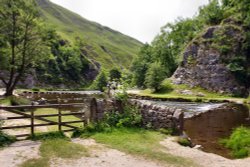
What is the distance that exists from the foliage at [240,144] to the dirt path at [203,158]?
134 centimetres

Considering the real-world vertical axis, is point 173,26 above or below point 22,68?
above

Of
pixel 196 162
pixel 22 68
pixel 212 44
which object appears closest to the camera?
pixel 196 162

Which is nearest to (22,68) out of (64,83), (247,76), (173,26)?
(247,76)

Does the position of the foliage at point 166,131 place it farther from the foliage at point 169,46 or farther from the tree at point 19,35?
the foliage at point 169,46

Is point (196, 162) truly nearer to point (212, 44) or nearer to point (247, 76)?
point (247, 76)

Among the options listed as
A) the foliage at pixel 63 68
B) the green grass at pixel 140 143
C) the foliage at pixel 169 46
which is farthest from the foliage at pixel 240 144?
the foliage at pixel 63 68

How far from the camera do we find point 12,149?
14.5m

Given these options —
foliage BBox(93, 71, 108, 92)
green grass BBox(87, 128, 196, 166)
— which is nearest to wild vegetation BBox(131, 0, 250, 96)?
foliage BBox(93, 71, 108, 92)

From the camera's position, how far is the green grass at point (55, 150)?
41.3ft

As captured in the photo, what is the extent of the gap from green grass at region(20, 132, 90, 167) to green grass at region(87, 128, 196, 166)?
1763 mm

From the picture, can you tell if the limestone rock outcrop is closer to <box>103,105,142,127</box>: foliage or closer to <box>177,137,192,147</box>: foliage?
<box>103,105,142,127</box>: foliage

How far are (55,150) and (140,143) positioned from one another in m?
4.50

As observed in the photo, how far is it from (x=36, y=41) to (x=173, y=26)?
65036 mm

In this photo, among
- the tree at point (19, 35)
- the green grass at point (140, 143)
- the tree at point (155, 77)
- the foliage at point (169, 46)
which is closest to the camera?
the green grass at point (140, 143)
